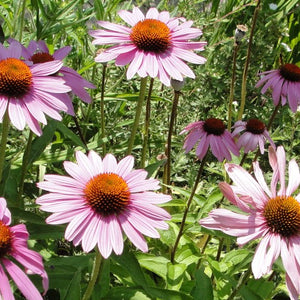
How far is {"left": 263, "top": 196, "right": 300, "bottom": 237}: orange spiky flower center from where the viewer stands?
91 centimetres

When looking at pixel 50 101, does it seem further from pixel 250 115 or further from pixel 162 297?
pixel 250 115

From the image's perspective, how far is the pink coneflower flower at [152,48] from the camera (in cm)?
112

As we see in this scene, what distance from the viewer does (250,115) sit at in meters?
2.51

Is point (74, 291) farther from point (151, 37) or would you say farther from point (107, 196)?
point (151, 37)

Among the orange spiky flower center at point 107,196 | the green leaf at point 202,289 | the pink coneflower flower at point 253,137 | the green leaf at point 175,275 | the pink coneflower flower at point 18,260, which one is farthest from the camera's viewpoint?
the pink coneflower flower at point 253,137

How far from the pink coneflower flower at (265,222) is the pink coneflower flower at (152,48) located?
11.2 inches

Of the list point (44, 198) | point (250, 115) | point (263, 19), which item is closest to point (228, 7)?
point (263, 19)

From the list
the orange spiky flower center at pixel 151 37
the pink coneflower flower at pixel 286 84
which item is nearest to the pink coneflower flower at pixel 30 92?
the orange spiky flower center at pixel 151 37

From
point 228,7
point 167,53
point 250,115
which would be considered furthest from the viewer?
point 228,7

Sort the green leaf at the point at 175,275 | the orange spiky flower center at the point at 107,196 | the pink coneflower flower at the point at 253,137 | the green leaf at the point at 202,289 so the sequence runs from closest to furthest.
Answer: the orange spiky flower center at the point at 107,196 → the green leaf at the point at 202,289 → the green leaf at the point at 175,275 → the pink coneflower flower at the point at 253,137

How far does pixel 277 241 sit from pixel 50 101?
18.8 inches

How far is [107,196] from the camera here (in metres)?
0.84

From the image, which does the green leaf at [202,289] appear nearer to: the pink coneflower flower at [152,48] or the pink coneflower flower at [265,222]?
the pink coneflower flower at [265,222]

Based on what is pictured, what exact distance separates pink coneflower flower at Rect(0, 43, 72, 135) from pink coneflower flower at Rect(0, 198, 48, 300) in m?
0.20
